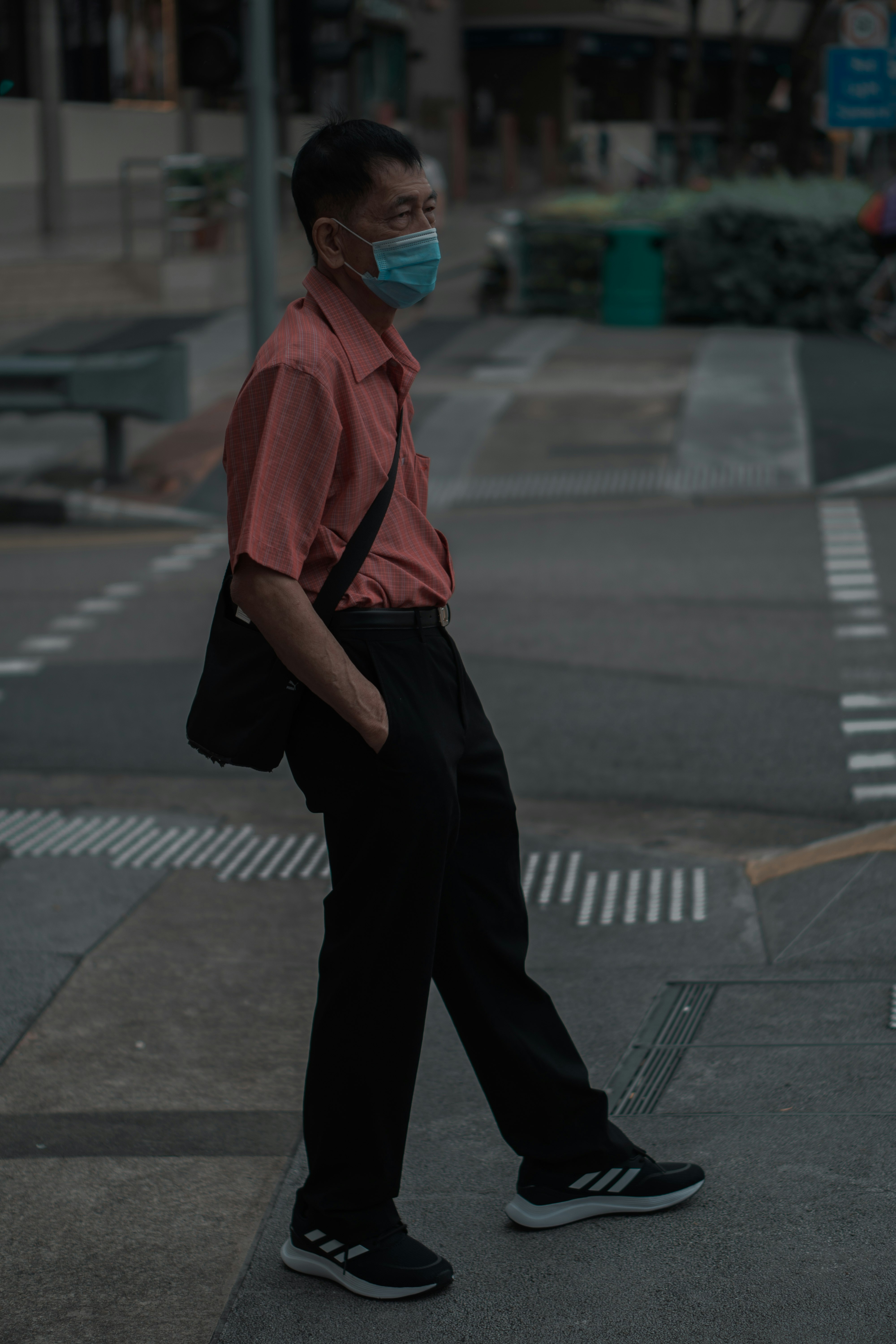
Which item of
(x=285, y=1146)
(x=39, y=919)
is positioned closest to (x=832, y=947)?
(x=285, y=1146)

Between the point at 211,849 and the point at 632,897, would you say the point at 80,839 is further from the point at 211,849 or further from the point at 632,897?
the point at 632,897

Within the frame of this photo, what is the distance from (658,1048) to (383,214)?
78.9 inches

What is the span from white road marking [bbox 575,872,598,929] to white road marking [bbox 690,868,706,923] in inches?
11.8

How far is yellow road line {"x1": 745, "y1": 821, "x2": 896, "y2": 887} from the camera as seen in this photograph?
4.74 meters

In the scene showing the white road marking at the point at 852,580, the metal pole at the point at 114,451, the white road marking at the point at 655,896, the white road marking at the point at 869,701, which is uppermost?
the metal pole at the point at 114,451

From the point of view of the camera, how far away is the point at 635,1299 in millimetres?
2588

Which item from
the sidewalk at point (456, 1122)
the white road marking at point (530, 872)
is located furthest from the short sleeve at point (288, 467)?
the white road marking at point (530, 872)

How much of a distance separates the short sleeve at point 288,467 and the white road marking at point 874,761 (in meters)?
4.03

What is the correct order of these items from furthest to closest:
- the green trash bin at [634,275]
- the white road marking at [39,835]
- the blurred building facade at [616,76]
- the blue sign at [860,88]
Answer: the blurred building facade at [616,76] → the green trash bin at [634,275] → the blue sign at [860,88] → the white road marking at [39,835]

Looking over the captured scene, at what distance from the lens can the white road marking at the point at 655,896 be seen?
4.64 meters

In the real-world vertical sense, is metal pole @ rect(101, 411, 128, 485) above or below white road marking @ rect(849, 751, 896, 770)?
above

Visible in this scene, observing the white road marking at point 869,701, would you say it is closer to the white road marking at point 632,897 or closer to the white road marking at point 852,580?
the white road marking at point 852,580

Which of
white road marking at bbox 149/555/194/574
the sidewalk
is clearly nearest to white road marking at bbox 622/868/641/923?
the sidewalk

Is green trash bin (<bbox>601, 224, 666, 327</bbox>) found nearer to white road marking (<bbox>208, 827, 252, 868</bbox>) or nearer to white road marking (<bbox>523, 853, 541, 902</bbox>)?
white road marking (<bbox>208, 827, 252, 868</bbox>)
